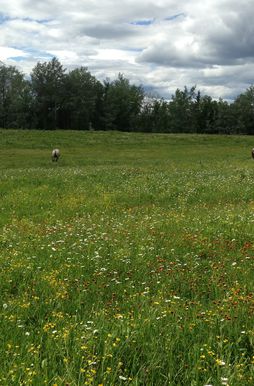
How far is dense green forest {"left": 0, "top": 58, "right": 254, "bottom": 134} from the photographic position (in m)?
124

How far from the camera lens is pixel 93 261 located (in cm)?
912

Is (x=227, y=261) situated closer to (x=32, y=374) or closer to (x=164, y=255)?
(x=164, y=255)

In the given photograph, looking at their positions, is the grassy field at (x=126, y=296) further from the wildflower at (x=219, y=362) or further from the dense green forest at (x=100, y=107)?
the dense green forest at (x=100, y=107)

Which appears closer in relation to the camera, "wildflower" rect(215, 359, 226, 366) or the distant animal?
"wildflower" rect(215, 359, 226, 366)

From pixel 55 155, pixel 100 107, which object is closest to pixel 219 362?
pixel 55 155

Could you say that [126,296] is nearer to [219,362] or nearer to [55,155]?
[219,362]

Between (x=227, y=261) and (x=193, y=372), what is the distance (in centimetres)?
492

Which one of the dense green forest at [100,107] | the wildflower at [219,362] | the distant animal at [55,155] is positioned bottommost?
the distant animal at [55,155]

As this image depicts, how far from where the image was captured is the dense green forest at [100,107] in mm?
124125

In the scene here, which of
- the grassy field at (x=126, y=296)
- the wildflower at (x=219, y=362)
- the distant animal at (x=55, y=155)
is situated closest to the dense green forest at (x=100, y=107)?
the distant animal at (x=55, y=155)

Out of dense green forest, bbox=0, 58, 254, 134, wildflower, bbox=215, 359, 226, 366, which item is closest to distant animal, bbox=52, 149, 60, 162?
wildflower, bbox=215, 359, 226, 366

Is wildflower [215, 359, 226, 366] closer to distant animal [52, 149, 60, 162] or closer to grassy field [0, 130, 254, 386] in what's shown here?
grassy field [0, 130, 254, 386]

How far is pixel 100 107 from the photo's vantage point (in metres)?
135

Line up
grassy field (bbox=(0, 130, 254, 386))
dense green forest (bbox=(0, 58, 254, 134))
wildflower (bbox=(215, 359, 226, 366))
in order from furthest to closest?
dense green forest (bbox=(0, 58, 254, 134)), grassy field (bbox=(0, 130, 254, 386)), wildflower (bbox=(215, 359, 226, 366))
